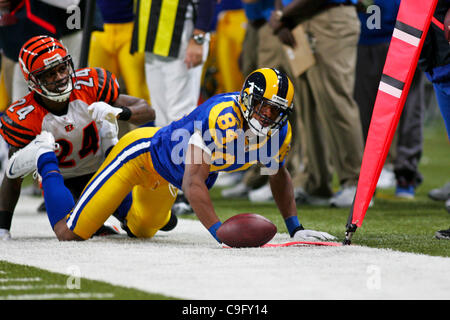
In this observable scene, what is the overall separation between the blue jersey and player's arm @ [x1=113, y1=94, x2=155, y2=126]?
1.26 feet

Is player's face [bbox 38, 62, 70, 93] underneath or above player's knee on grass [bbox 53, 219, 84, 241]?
above

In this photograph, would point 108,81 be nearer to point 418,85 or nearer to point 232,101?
point 232,101

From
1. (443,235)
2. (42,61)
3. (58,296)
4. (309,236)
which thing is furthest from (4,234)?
(443,235)

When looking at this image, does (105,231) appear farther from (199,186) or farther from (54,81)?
(199,186)

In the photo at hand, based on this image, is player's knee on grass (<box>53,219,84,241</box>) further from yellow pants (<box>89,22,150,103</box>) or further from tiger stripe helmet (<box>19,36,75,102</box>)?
yellow pants (<box>89,22,150,103</box>)

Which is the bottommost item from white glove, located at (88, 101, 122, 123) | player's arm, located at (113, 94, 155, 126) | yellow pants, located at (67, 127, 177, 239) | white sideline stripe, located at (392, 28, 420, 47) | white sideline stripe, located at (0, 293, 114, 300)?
yellow pants, located at (67, 127, 177, 239)

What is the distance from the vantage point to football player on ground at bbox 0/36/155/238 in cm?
432

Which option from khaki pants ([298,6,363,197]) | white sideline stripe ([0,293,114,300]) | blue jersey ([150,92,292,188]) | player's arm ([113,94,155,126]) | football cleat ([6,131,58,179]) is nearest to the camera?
white sideline stripe ([0,293,114,300])

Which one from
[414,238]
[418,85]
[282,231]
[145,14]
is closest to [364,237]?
[414,238]

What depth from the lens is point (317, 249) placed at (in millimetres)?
3705

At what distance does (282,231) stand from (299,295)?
197 centimetres

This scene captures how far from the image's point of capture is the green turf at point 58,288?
2.68 m
